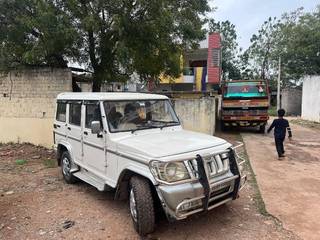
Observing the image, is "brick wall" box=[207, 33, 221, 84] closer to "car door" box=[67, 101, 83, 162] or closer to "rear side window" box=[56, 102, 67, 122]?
"rear side window" box=[56, 102, 67, 122]

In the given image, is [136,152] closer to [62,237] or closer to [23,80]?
[62,237]

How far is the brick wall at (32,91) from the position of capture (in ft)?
34.5

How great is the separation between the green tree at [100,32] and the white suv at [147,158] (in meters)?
2.65

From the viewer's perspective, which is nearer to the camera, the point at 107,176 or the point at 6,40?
the point at 107,176

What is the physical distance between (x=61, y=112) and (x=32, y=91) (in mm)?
4195

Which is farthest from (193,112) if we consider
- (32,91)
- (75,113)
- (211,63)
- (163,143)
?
(211,63)

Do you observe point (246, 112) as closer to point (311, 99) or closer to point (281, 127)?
point (281, 127)

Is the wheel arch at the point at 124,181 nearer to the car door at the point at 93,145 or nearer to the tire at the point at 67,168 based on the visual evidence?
the car door at the point at 93,145

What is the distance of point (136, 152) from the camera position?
15.1ft

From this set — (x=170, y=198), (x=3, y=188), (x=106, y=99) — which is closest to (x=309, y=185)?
(x=170, y=198)

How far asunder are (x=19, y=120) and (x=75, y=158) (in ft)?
18.9

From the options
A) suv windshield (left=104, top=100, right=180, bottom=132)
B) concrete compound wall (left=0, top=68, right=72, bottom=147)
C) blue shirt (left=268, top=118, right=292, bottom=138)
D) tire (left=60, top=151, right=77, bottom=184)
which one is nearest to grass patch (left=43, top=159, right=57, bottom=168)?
concrete compound wall (left=0, top=68, right=72, bottom=147)

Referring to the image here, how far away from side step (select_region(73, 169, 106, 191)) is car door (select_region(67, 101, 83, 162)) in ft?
0.91

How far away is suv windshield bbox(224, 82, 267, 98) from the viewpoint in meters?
15.0
